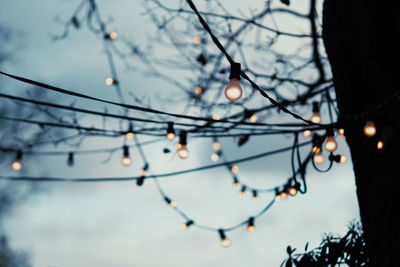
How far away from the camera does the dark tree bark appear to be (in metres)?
3.20

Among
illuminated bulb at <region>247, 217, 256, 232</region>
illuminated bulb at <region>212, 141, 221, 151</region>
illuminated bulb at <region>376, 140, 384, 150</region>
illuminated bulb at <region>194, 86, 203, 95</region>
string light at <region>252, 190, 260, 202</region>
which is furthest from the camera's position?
string light at <region>252, 190, 260, 202</region>

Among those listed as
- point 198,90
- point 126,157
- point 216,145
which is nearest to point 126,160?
point 126,157

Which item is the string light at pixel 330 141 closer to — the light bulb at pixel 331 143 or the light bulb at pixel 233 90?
the light bulb at pixel 331 143

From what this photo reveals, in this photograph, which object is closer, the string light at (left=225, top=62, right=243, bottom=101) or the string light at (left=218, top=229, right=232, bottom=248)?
the string light at (left=225, top=62, right=243, bottom=101)

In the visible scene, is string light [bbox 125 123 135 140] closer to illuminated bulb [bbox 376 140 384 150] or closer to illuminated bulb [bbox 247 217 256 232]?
illuminated bulb [bbox 376 140 384 150]

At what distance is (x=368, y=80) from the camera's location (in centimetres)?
345

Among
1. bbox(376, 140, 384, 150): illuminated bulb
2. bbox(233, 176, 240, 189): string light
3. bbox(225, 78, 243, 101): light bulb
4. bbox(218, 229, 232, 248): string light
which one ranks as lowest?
bbox(225, 78, 243, 101): light bulb

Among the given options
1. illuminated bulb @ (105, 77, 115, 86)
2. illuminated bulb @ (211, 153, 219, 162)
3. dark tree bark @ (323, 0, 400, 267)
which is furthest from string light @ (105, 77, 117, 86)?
dark tree bark @ (323, 0, 400, 267)

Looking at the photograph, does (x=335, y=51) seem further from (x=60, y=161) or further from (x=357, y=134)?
(x=60, y=161)

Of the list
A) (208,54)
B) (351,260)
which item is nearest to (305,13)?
(208,54)

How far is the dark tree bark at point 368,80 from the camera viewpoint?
3197 millimetres

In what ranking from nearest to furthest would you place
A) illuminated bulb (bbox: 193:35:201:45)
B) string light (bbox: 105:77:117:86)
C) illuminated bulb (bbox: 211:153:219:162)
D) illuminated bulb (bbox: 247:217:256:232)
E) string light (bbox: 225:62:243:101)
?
string light (bbox: 225:62:243:101) → string light (bbox: 105:77:117:86) → illuminated bulb (bbox: 193:35:201:45) → illuminated bulb (bbox: 247:217:256:232) → illuminated bulb (bbox: 211:153:219:162)

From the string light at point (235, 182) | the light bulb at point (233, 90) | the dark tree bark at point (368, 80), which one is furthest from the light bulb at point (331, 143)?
the string light at point (235, 182)

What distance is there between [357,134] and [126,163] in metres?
2.67
